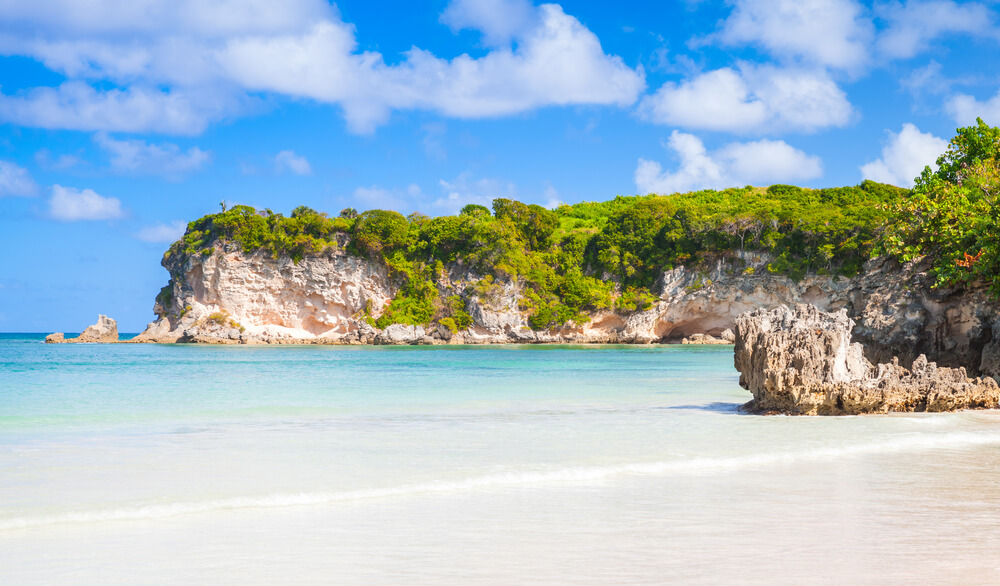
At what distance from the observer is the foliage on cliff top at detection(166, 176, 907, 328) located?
49.3 meters

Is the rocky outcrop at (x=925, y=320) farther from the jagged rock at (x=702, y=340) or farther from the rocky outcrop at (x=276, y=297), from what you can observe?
the rocky outcrop at (x=276, y=297)

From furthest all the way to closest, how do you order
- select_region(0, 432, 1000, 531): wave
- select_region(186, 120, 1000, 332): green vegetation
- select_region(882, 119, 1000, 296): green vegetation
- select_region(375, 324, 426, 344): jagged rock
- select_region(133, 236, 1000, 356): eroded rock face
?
1. select_region(375, 324, 426, 344): jagged rock
2. select_region(133, 236, 1000, 356): eroded rock face
3. select_region(186, 120, 1000, 332): green vegetation
4. select_region(882, 119, 1000, 296): green vegetation
5. select_region(0, 432, 1000, 531): wave

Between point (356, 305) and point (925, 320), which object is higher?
point (356, 305)

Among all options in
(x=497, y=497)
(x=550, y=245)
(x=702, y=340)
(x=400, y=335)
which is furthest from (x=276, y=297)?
(x=497, y=497)

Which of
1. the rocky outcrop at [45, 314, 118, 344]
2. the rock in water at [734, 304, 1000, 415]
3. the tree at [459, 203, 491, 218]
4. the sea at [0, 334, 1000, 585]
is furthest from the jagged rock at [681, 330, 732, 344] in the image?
the rocky outcrop at [45, 314, 118, 344]

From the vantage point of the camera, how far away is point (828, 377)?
396 inches

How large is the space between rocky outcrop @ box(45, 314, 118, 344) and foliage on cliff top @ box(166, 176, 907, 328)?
34.0ft

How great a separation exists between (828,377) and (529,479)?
19.2 feet

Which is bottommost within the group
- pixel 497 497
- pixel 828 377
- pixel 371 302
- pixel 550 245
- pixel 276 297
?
pixel 497 497

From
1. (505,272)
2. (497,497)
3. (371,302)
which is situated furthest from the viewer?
(371,302)

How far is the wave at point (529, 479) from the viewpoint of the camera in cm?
506

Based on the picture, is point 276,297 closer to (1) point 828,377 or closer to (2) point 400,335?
(2) point 400,335

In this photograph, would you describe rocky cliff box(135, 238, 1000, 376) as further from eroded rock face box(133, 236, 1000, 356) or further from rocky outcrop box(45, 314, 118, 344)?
rocky outcrop box(45, 314, 118, 344)

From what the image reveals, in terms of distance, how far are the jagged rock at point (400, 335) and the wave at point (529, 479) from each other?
44.3 meters
